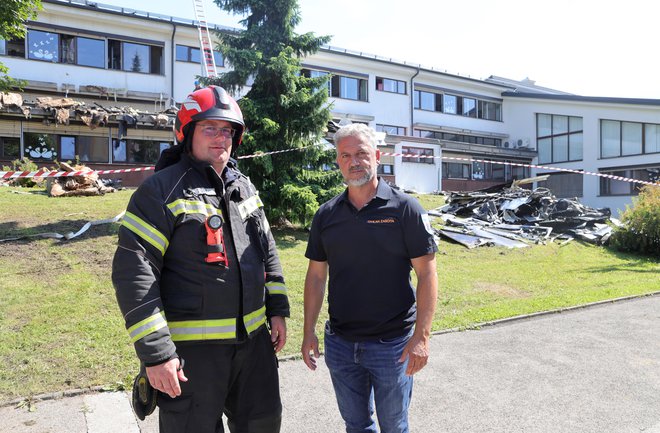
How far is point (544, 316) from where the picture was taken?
272 inches

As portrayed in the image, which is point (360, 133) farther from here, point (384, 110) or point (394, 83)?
point (394, 83)

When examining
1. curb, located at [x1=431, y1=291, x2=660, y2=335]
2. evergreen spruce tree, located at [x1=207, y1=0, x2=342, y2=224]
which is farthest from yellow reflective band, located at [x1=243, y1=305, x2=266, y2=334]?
evergreen spruce tree, located at [x1=207, y1=0, x2=342, y2=224]

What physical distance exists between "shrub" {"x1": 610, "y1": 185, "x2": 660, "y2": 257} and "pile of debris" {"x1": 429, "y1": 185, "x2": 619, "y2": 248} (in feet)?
Result: 2.22

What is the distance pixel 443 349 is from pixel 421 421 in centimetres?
181

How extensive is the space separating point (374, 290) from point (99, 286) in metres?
5.47

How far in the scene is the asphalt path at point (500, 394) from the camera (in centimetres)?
356

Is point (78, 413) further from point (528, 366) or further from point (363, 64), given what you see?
point (363, 64)

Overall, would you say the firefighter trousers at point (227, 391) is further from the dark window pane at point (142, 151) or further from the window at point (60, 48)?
the window at point (60, 48)

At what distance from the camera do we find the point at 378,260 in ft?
8.63

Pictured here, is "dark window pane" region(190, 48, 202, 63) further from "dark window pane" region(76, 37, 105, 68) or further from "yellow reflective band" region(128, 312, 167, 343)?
"yellow reflective band" region(128, 312, 167, 343)

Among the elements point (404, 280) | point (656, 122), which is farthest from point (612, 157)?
point (404, 280)

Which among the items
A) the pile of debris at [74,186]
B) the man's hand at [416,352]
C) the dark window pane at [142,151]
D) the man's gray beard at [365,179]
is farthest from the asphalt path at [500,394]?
the dark window pane at [142,151]

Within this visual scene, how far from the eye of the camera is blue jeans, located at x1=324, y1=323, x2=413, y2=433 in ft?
8.59

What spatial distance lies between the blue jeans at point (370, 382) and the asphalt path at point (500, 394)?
0.91 meters
